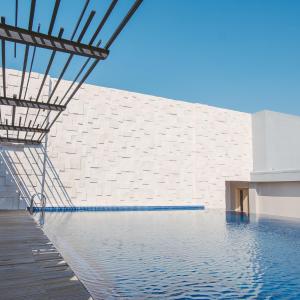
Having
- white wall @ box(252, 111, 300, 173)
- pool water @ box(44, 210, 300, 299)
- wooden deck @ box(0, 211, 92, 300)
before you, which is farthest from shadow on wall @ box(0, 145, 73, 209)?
white wall @ box(252, 111, 300, 173)

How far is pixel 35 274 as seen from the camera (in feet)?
9.88

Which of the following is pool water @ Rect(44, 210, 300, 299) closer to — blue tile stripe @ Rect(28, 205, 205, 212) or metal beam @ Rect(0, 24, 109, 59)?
metal beam @ Rect(0, 24, 109, 59)

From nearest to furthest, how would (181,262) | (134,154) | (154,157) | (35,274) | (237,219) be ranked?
(35,274)
(181,262)
(237,219)
(134,154)
(154,157)

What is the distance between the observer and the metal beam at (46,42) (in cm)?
356

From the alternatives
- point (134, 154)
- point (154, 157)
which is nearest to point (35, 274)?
point (134, 154)

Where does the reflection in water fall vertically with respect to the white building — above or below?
below

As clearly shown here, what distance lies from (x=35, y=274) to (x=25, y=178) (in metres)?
9.52

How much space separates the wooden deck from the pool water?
1.82 ft

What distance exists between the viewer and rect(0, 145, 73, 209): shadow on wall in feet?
37.7

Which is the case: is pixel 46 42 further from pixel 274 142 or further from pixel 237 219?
pixel 274 142

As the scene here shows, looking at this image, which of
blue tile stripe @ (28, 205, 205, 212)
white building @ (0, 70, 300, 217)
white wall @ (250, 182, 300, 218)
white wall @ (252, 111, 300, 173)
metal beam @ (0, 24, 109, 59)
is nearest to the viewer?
metal beam @ (0, 24, 109, 59)

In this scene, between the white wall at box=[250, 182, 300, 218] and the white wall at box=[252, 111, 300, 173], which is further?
the white wall at box=[252, 111, 300, 173]

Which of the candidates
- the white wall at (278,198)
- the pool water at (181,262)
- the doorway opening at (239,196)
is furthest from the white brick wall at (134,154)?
the pool water at (181,262)

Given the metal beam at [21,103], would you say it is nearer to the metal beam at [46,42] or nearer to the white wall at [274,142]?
the metal beam at [46,42]
